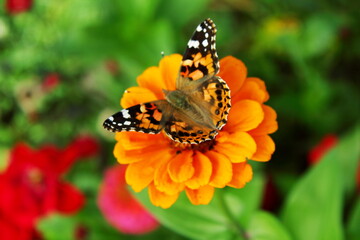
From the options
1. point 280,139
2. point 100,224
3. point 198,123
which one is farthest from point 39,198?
point 280,139

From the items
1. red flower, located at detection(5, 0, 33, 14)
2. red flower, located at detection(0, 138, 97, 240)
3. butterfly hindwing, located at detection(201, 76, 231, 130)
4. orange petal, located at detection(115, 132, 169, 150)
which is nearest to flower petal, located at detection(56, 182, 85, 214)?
red flower, located at detection(0, 138, 97, 240)

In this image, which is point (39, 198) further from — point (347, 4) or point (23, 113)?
point (347, 4)

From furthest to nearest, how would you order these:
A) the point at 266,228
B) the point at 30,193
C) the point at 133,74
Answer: the point at 133,74 → the point at 30,193 → the point at 266,228

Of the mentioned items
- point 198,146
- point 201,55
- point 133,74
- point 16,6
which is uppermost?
point 16,6

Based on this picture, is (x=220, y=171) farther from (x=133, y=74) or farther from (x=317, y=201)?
(x=133, y=74)

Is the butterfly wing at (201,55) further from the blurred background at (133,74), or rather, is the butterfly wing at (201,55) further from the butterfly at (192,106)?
the blurred background at (133,74)

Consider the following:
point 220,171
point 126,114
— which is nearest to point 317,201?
point 220,171

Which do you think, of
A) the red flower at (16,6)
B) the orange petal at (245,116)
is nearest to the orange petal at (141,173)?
the orange petal at (245,116)
